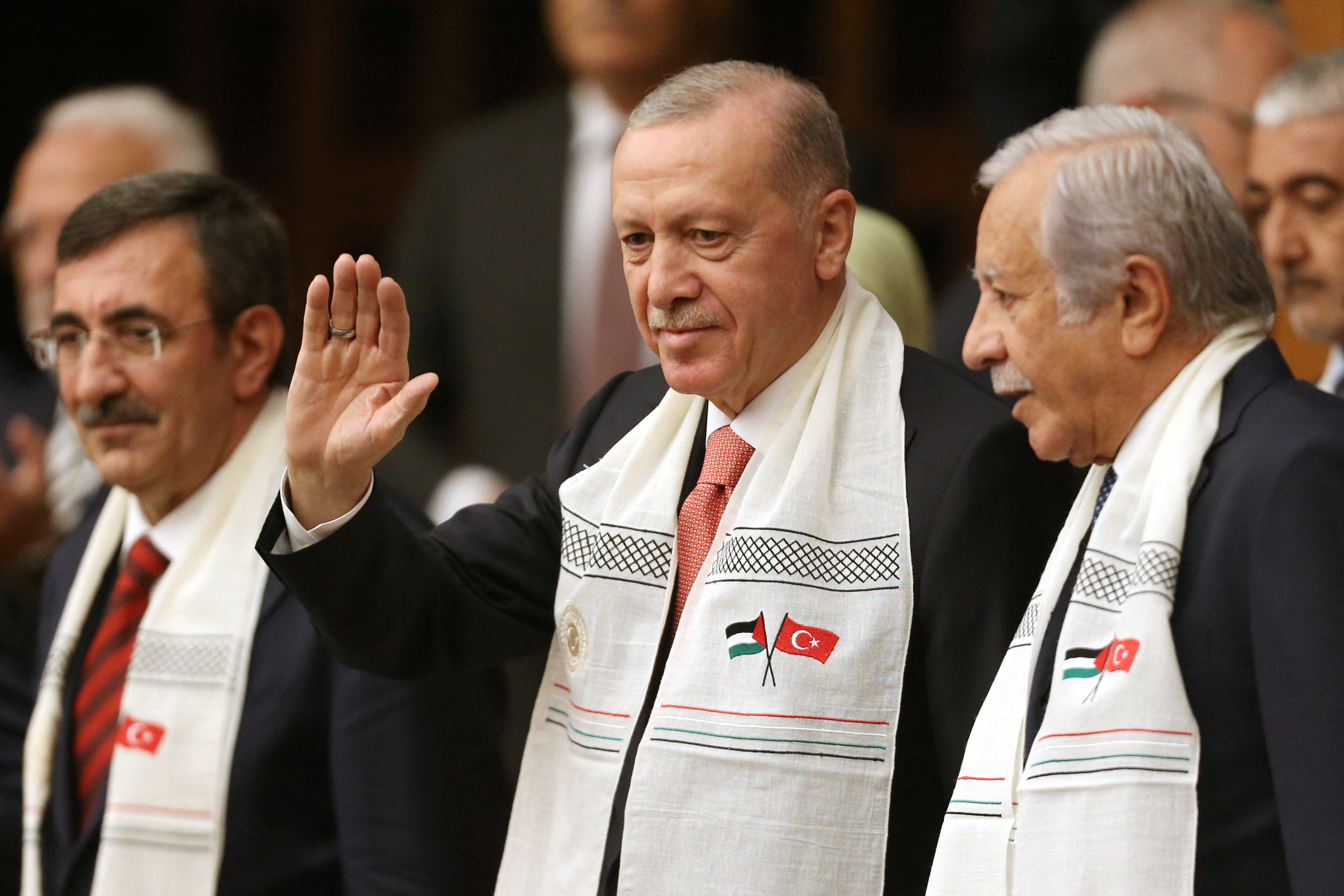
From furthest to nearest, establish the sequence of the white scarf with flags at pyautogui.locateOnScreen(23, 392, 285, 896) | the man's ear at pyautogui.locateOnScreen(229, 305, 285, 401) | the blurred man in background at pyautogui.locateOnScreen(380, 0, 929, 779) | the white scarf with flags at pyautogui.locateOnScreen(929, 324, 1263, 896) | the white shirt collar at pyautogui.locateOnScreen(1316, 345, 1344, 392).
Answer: the blurred man in background at pyautogui.locateOnScreen(380, 0, 929, 779) → the white shirt collar at pyautogui.locateOnScreen(1316, 345, 1344, 392) → the man's ear at pyautogui.locateOnScreen(229, 305, 285, 401) → the white scarf with flags at pyautogui.locateOnScreen(23, 392, 285, 896) → the white scarf with flags at pyautogui.locateOnScreen(929, 324, 1263, 896)

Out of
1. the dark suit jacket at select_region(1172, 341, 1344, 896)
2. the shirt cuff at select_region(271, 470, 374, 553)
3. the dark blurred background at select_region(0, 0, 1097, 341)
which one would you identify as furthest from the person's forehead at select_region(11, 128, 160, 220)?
the dark suit jacket at select_region(1172, 341, 1344, 896)

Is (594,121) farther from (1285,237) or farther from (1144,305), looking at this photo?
(1144,305)

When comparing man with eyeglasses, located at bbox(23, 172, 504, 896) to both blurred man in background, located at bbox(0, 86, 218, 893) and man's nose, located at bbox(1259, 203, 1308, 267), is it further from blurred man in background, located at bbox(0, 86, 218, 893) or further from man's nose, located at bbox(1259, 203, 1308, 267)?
man's nose, located at bbox(1259, 203, 1308, 267)

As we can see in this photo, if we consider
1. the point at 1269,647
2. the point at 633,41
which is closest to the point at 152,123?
the point at 633,41

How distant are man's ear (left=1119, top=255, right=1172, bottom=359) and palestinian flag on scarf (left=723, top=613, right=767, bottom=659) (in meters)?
0.61

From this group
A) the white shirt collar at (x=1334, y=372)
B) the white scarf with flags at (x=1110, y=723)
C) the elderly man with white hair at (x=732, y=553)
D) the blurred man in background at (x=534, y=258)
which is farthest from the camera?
the blurred man in background at (x=534, y=258)

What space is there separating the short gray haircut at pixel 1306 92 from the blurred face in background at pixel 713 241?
1212mm

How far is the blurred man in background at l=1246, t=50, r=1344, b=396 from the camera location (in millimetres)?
3436

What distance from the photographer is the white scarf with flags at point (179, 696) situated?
3061 mm

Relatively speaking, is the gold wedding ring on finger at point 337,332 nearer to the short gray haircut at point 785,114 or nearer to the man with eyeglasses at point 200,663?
the short gray haircut at point 785,114

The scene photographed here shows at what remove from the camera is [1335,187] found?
3.43 metres

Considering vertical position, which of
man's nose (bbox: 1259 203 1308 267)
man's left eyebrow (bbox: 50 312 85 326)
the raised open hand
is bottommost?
the raised open hand

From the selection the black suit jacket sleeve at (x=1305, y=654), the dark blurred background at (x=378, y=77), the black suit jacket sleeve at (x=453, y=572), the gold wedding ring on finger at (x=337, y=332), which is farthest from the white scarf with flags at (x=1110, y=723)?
the dark blurred background at (x=378, y=77)

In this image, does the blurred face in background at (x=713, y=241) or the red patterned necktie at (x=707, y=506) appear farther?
the red patterned necktie at (x=707, y=506)
